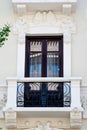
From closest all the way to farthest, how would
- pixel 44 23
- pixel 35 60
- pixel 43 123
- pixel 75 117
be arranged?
pixel 75 117
pixel 43 123
pixel 35 60
pixel 44 23

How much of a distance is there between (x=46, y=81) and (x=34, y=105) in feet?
2.77

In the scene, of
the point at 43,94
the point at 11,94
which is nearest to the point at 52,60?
the point at 43,94

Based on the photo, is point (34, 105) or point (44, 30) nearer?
point (34, 105)

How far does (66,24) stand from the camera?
16.0 m

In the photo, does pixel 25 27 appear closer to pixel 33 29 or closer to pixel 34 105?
pixel 33 29

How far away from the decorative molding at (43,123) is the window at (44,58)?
5.42 feet

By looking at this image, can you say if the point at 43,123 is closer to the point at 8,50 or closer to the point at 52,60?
the point at 52,60

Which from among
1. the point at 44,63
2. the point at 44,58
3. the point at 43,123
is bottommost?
the point at 43,123

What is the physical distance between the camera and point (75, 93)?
1461cm

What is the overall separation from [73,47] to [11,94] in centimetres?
267

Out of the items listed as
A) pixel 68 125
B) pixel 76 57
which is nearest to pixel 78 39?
pixel 76 57

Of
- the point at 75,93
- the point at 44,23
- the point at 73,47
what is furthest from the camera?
the point at 44,23

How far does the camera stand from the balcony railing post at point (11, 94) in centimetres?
1451

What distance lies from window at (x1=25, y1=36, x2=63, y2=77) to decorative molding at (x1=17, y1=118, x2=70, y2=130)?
1651mm
